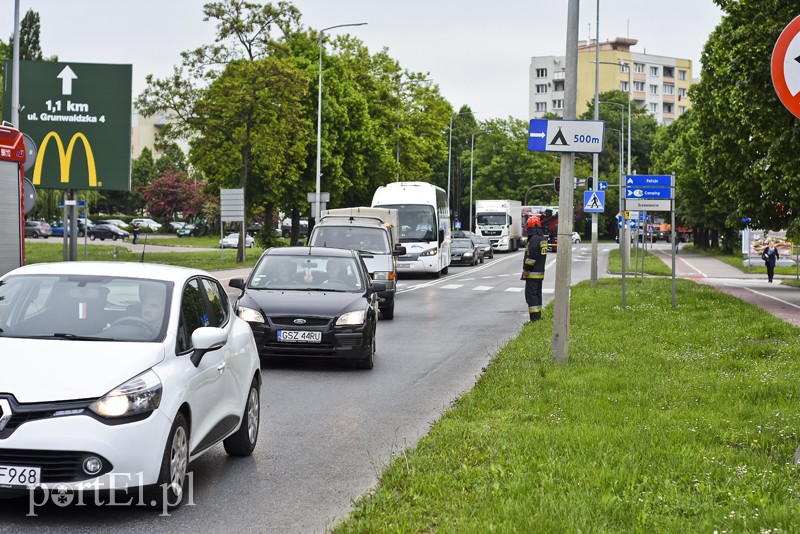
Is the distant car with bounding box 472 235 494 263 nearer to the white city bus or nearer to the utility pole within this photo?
the white city bus

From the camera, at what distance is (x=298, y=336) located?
13.7 meters

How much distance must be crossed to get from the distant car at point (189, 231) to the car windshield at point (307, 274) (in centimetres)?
9083

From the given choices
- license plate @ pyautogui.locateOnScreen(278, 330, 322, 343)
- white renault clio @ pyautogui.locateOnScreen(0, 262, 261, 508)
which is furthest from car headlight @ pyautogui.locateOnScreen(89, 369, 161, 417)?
license plate @ pyautogui.locateOnScreen(278, 330, 322, 343)

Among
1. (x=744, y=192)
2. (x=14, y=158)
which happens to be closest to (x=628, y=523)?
(x=14, y=158)

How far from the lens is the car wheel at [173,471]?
616 centimetres

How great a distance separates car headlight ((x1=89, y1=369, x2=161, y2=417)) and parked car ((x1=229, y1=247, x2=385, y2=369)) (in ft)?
24.3

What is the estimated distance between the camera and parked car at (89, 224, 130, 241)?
86750 millimetres

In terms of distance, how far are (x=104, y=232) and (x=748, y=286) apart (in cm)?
6026

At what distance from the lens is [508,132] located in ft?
403

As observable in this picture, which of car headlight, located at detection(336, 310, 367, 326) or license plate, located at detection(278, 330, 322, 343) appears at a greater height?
car headlight, located at detection(336, 310, 367, 326)

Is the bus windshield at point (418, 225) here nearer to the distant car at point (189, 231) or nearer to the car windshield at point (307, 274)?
the car windshield at point (307, 274)

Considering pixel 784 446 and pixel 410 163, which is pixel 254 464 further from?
pixel 410 163

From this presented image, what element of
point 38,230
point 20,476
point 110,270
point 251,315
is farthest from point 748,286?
point 38,230

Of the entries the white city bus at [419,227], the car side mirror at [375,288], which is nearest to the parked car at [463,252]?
the white city bus at [419,227]
